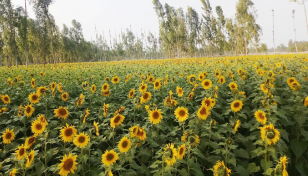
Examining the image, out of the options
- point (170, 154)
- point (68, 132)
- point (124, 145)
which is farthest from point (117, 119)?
point (170, 154)

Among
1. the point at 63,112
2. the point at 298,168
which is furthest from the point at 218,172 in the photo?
the point at 63,112

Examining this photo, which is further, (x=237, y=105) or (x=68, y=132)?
(x=237, y=105)

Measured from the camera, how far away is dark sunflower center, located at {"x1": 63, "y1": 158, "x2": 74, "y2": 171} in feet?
5.02

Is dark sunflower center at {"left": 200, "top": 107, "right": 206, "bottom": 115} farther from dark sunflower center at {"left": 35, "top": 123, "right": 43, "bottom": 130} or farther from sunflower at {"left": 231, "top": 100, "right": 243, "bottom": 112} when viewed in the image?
dark sunflower center at {"left": 35, "top": 123, "right": 43, "bottom": 130}

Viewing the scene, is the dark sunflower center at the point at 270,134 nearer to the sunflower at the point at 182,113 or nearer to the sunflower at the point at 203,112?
the sunflower at the point at 203,112

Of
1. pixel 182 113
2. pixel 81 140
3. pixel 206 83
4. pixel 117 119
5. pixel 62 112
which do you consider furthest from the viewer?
pixel 206 83

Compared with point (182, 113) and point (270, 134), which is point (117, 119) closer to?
point (182, 113)

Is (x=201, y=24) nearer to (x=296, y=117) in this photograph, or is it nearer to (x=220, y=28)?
(x=220, y=28)

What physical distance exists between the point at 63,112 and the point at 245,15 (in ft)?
120

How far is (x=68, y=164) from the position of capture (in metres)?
1.53

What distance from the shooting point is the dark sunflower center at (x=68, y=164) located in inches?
60.2

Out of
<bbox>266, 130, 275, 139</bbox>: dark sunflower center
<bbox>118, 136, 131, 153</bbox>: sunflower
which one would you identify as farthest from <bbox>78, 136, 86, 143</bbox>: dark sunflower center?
<bbox>266, 130, 275, 139</bbox>: dark sunflower center

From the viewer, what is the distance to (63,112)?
2.33 meters

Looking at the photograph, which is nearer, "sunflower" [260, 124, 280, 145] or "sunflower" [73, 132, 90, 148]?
"sunflower" [260, 124, 280, 145]
